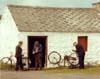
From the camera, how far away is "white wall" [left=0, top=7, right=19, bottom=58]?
3772 cm

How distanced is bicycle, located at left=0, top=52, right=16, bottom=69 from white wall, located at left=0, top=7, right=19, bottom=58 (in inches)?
26.9

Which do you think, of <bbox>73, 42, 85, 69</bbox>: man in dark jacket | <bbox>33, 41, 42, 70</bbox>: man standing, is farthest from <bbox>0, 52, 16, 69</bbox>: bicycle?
<bbox>73, 42, 85, 69</bbox>: man in dark jacket

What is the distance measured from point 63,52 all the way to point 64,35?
4.39 feet

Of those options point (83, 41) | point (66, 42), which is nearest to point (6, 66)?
point (66, 42)

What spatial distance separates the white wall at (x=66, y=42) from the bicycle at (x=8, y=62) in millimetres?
1393

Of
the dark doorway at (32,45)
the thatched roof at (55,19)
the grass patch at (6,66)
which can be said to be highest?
the thatched roof at (55,19)

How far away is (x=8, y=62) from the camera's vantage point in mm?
37219

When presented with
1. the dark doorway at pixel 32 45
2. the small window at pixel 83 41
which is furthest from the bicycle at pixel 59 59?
the small window at pixel 83 41

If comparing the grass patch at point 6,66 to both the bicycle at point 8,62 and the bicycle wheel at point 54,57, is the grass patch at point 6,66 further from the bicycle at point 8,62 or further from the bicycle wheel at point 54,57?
the bicycle wheel at point 54,57

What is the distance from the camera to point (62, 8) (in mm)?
42625

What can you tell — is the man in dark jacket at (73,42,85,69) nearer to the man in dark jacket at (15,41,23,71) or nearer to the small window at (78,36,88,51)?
the small window at (78,36,88,51)

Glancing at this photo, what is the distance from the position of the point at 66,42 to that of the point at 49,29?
1633mm

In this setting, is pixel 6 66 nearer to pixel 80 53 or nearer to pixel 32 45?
pixel 32 45

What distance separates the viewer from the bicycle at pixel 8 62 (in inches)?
1421
